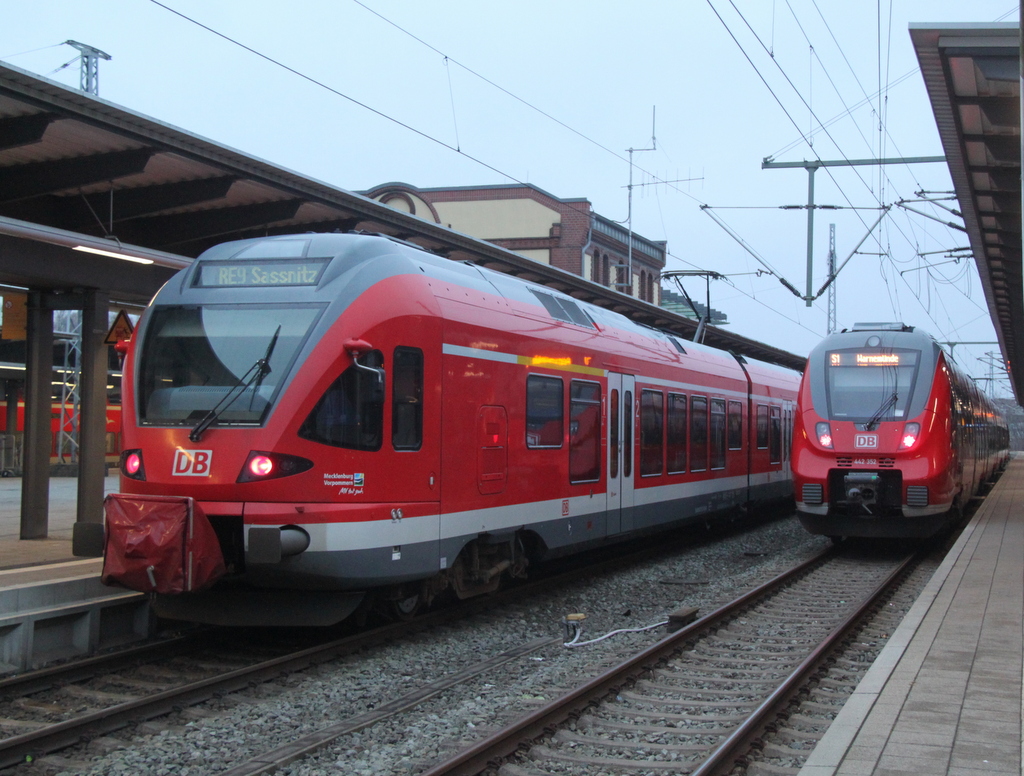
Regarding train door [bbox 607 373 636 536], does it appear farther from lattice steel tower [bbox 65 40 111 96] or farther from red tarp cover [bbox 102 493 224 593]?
lattice steel tower [bbox 65 40 111 96]

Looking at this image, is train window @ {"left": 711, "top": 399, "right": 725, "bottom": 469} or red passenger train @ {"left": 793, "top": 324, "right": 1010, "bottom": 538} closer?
red passenger train @ {"left": 793, "top": 324, "right": 1010, "bottom": 538}

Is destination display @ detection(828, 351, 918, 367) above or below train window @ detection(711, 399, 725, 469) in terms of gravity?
above

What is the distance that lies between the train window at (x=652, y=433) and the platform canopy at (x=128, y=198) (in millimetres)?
2840

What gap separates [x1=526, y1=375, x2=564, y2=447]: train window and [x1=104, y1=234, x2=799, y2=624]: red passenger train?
27mm

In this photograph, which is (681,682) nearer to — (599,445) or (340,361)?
(340,361)

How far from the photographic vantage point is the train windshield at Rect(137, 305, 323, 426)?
7.51 m

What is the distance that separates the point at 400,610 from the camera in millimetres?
8758

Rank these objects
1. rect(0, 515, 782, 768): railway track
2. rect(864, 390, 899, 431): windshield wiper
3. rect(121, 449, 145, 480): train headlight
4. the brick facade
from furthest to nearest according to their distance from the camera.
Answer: the brick facade, rect(864, 390, 899, 431): windshield wiper, rect(121, 449, 145, 480): train headlight, rect(0, 515, 782, 768): railway track

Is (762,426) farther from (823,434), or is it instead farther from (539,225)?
(539,225)

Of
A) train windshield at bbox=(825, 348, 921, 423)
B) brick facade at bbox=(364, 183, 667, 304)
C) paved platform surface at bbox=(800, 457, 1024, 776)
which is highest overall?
brick facade at bbox=(364, 183, 667, 304)

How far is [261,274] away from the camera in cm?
812

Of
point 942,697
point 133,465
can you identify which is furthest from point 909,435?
point 133,465

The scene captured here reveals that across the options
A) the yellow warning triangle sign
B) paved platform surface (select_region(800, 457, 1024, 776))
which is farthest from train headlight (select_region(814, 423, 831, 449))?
the yellow warning triangle sign

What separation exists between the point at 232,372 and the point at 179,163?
123 inches
